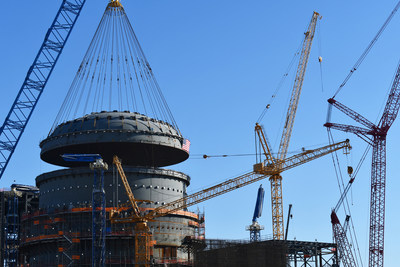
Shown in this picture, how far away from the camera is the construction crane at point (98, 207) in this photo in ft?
394

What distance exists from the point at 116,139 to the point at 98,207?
46.6 feet

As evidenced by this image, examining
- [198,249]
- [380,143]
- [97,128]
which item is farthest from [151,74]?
[380,143]

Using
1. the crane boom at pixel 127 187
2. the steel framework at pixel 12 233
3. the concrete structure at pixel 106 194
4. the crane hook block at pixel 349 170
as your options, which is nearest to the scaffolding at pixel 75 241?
the concrete structure at pixel 106 194

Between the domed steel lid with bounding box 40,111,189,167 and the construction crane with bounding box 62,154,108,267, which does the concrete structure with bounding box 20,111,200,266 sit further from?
the construction crane with bounding box 62,154,108,267

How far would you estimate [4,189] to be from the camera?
14512 centimetres

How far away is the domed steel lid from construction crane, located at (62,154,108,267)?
506 centimetres

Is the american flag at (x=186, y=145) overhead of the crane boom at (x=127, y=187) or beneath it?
overhead

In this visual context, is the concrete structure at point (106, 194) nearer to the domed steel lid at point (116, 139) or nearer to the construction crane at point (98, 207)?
the domed steel lid at point (116, 139)

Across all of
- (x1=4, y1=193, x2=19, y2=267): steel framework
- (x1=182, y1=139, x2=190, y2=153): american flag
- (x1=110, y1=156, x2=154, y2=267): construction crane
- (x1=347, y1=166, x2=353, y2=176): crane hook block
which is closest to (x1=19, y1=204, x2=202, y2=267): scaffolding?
(x1=110, y1=156, x2=154, y2=267): construction crane

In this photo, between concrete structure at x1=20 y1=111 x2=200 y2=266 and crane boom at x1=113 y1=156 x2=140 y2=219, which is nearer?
concrete structure at x1=20 y1=111 x2=200 y2=266

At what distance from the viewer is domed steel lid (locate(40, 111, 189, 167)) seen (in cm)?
13238

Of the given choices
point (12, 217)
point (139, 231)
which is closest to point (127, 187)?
point (139, 231)

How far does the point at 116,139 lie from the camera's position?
132 meters

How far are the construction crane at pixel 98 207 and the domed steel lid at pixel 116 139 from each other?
506cm
